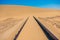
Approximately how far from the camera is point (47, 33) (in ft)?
17.5

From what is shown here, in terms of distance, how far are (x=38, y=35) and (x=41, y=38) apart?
303 mm

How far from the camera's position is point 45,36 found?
5.01m

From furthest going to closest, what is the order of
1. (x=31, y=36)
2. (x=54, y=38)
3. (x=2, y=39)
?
(x=2, y=39), (x=31, y=36), (x=54, y=38)

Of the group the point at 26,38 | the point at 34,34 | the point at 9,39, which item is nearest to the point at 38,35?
the point at 34,34

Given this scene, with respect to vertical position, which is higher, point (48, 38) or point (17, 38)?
point (17, 38)

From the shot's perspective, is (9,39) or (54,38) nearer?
(54,38)

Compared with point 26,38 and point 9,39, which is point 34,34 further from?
point 9,39

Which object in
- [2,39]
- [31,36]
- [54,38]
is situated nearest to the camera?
[54,38]

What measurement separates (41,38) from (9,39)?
1.06m

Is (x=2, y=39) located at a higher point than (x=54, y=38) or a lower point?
higher

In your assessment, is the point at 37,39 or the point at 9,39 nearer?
the point at 37,39

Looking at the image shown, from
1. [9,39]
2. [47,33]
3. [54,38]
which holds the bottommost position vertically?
[54,38]

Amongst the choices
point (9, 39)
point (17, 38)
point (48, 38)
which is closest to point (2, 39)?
point (9, 39)

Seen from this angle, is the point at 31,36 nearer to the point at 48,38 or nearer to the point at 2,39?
the point at 48,38
